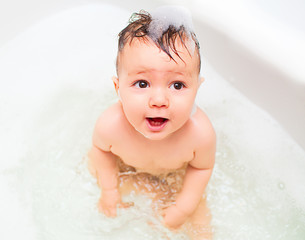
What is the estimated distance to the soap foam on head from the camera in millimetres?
953

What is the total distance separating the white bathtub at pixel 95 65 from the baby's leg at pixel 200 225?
Answer: 0.90ft

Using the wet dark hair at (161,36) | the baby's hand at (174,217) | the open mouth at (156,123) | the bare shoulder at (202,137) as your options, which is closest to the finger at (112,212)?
the baby's hand at (174,217)

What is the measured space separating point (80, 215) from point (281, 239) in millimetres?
623

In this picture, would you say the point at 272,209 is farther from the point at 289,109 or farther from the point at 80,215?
the point at 80,215

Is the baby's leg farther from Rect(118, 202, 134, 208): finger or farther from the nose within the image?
the nose

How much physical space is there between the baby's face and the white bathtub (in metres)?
0.45

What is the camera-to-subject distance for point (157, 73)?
0.93 metres

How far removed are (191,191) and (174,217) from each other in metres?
0.09

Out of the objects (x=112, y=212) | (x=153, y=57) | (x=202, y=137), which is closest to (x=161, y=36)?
(x=153, y=57)

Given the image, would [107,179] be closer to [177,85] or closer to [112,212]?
[112,212]

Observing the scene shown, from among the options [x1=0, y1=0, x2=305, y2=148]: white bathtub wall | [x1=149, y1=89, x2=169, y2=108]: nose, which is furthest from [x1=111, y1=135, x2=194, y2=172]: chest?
[x1=0, y1=0, x2=305, y2=148]: white bathtub wall

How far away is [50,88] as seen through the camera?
62.7 inches

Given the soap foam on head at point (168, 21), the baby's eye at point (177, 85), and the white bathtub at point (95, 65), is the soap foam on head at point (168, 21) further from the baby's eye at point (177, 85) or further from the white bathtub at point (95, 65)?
the white bathtub at point (95, 65)

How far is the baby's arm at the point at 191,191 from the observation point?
1203mm
